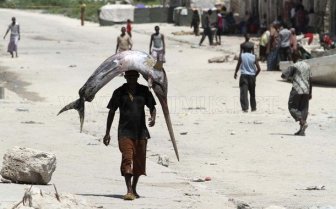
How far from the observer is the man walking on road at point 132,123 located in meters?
9.47

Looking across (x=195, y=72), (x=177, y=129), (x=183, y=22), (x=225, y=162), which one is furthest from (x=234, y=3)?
(x=225, y=162)

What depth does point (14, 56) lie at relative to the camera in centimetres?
3472

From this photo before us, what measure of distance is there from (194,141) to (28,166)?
6077 millimetres

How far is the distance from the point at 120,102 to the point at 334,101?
12.6 m

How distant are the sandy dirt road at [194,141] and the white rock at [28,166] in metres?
0.18

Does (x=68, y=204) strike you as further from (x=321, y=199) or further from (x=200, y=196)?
(x=321, y=199)

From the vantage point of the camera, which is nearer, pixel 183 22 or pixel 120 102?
pixel 120 102

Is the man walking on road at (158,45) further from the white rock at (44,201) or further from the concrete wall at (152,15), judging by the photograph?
the concrete wall at (152,15)

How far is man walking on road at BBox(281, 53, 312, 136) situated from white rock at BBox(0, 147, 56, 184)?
6726mm

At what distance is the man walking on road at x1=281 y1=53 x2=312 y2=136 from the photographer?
16.0 meters

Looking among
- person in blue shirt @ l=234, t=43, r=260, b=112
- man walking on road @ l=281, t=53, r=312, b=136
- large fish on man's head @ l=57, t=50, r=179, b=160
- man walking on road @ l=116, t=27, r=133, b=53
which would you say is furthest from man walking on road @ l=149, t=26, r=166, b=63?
large fish on man's head @ l=57, t=50, r=179, b=160

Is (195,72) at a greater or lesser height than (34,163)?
lesser

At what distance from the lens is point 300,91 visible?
52.6ft

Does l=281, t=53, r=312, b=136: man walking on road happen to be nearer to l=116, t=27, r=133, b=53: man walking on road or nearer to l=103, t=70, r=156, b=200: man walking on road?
l=103, t=70, r=156, b=200: man walking on road
